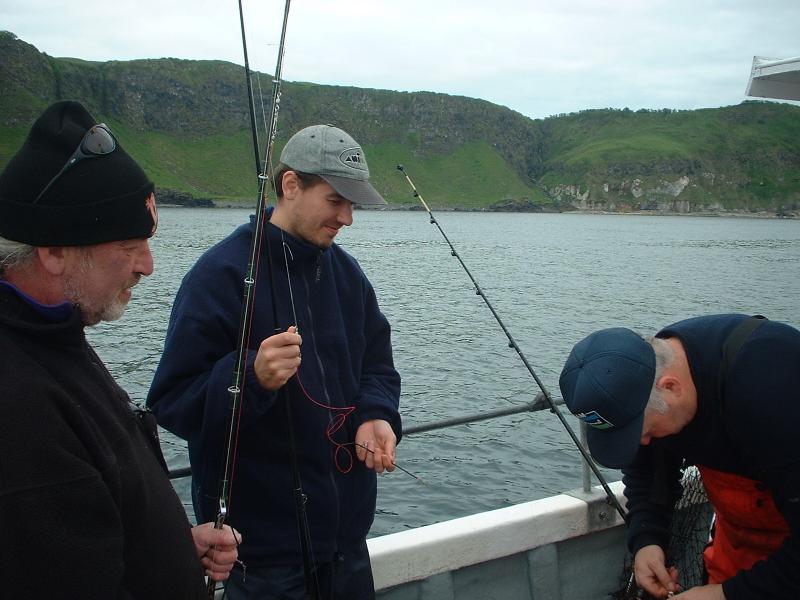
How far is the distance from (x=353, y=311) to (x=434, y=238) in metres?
73.4

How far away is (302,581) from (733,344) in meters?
1.69

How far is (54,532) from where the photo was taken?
143cm

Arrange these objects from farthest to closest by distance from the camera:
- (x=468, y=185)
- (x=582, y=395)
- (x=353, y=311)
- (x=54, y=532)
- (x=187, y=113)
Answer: (x=468, y=185) < (x=187, y=113) < (x=353, y=311) < (x=582, y=395) < (x=54, y=532)

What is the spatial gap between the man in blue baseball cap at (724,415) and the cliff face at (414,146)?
14318cm

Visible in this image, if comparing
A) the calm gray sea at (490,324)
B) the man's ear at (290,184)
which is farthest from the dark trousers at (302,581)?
the calm gray sea at (490,324)

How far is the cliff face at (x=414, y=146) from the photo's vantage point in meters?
152

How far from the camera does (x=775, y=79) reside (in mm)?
3686

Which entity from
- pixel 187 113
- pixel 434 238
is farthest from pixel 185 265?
pixel 187 113

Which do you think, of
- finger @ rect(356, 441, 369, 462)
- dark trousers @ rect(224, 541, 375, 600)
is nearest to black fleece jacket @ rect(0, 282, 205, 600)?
dark trousers @ rect(224, 541, 375, 600)

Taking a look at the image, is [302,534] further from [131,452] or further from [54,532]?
[54,532]

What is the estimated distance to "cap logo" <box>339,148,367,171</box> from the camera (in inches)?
110

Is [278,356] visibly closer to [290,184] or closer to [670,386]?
[290,184]

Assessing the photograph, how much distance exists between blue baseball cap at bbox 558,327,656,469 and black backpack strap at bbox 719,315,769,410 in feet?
0.65

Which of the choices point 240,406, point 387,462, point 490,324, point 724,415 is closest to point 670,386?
point 724,415
